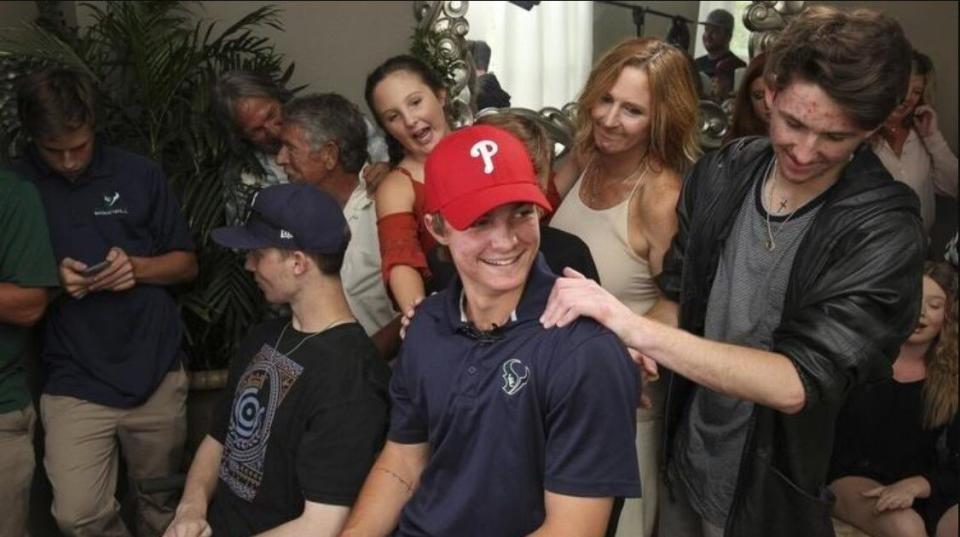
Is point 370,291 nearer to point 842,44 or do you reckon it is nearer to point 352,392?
point 352,392

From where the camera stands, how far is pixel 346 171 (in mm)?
2799

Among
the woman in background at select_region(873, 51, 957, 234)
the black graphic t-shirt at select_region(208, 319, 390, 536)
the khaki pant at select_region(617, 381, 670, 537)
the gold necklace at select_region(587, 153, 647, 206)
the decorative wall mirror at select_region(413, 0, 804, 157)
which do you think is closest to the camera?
the black graphic t-shirt at select_region(208, 319, 390, 536)

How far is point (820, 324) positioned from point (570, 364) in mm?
394

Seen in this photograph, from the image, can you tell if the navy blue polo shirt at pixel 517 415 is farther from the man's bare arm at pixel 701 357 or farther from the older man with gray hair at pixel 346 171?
the older man with gray hair at pixel 346 171

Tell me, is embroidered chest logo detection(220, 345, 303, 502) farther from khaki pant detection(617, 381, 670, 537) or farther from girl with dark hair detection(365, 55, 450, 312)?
khaki pant detection(617, 381, 670, 537)

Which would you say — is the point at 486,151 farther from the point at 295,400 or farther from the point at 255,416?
the point at 255,416

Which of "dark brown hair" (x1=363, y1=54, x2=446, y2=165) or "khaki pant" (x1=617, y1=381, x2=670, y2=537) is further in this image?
"dark brown hair" (x1=363, y1=54, x2=446, y2=165)

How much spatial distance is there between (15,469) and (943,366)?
2.32 m

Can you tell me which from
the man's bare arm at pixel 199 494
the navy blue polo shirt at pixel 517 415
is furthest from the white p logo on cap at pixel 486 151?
the man's bare arm at pixel 199 494

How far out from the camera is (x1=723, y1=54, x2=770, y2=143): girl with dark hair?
2615 millimetres

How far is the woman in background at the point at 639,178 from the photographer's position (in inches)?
84.9

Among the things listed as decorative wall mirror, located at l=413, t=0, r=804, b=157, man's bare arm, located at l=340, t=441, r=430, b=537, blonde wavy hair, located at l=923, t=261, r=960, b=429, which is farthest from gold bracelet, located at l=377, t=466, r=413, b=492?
decorative wall mirror, located at l=413, t=0, r=804, b=157

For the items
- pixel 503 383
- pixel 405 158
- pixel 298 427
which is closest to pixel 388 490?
pixel 298 427

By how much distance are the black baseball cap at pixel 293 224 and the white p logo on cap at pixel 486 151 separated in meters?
0.47
